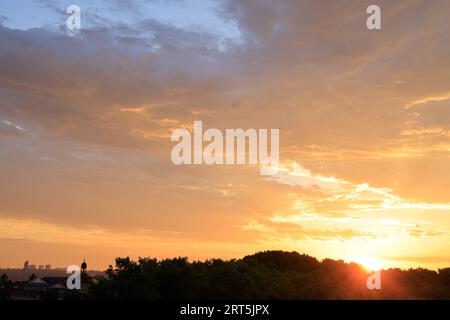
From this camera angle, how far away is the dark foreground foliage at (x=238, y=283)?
47.2 meters

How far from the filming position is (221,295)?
49406 mm

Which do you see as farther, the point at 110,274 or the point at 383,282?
the point at 383,282

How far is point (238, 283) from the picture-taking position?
5119 centimetres

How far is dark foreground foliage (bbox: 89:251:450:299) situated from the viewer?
1860 inches

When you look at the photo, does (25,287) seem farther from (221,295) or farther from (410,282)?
(410,282)

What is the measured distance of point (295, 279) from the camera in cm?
5734
